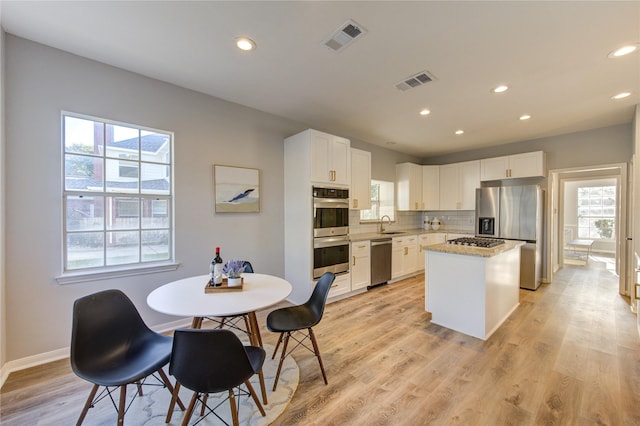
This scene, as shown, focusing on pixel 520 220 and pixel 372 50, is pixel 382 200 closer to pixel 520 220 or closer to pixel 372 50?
pixel 520 220

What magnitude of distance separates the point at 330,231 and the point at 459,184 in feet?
11.8

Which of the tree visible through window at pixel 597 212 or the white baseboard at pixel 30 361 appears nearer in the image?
the white baseboard at pixel 30 361

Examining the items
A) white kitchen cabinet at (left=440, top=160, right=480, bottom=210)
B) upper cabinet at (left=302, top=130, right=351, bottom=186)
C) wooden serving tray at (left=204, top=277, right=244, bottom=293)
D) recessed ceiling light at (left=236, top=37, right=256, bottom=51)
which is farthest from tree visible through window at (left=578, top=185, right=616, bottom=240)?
wooden serving tray at (left=204, top=277, right=244, bottom=293)

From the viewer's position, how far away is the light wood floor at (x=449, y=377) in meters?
1.73

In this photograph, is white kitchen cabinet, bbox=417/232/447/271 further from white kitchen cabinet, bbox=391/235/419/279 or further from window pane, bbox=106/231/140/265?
window pane, bbox=106/231/140/265

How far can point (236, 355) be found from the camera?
1310mm

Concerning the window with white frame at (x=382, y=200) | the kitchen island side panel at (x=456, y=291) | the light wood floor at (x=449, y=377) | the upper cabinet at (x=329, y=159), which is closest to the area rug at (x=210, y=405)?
the light wood floor at (x=449, y=377)

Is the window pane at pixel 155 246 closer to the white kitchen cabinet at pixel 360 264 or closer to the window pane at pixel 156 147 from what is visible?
the window pane at pixel 156 147

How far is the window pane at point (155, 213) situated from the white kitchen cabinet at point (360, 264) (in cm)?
267

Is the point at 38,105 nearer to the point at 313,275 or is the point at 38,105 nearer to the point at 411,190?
the point at 313,275

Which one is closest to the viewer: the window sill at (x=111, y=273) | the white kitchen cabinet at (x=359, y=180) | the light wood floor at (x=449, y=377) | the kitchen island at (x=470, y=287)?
the light wood floor at (x=449, y=377)

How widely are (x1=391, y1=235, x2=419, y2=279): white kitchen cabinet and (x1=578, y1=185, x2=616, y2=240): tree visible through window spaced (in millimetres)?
6658

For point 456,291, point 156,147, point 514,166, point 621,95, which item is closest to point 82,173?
point 156,147

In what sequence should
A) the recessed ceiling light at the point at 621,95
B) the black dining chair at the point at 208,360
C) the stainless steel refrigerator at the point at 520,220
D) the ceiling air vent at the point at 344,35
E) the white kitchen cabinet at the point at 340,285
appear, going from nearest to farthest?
the black dining chair at the point at 208,360
the ceiling air vent at the point at 344,35
the recessed ceiling light at the point at 621,95
the white kitchen cabinet at the point at 340,285
the stainless steel refrigerator at the point at 520,220
